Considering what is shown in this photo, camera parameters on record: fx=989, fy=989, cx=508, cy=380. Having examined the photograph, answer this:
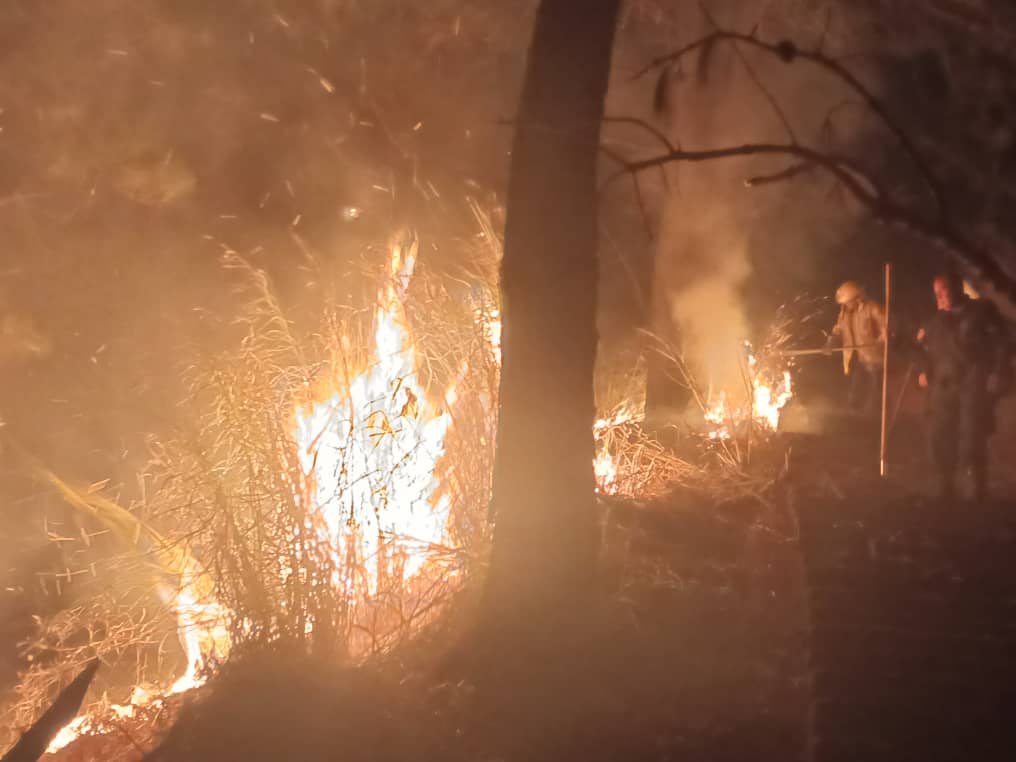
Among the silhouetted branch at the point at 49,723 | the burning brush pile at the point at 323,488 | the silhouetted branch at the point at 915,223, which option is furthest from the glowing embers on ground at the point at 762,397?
the silhouetted branch at the point at 49,723

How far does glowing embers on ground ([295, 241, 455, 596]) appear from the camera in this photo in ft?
16.8

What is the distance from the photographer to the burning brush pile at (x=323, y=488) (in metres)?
5.04

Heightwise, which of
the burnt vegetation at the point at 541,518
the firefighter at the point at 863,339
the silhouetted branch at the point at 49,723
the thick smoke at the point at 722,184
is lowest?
the silhouetted branch at the point at 49,723

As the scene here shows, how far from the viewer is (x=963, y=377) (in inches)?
320

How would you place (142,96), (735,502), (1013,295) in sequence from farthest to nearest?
(142,96)
(735,502)
(1013,295)

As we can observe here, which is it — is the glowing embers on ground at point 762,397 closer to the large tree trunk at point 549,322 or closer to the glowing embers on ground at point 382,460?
the glowing embers on ground at point 382,460

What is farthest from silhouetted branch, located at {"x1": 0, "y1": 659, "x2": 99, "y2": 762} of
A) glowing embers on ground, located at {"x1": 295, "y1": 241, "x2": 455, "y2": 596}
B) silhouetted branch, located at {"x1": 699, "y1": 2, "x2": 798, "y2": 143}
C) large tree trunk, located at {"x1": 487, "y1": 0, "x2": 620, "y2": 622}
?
silhouetted branch, located at {"x1": 699, "y1": 2, "x2": 798, "y2": 143}

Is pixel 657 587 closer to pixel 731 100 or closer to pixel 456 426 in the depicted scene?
pixel 456 426

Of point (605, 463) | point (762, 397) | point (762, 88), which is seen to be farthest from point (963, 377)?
point (762, 88)

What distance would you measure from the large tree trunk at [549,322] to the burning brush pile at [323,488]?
54 centimetres

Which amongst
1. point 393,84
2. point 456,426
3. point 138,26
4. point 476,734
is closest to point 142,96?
point 138,26

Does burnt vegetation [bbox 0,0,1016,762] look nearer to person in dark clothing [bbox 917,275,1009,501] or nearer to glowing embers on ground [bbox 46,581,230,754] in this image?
glowing embers on ground [bbox 46,581,230,754]

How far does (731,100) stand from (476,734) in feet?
32.4

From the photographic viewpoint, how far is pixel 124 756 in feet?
Result: 15.9
